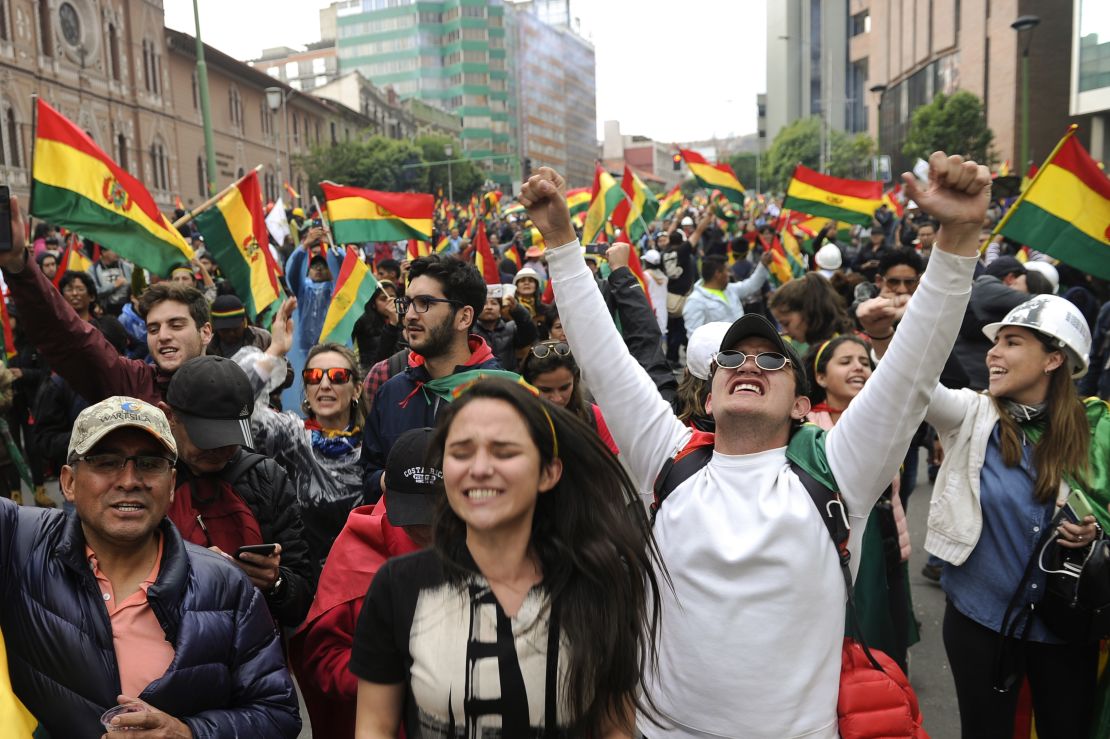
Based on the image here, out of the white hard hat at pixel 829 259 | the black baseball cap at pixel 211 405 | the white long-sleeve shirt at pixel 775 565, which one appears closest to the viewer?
the white long-sleeve shirt at pixel 775 565

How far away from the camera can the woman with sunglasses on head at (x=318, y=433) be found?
3.99 metres

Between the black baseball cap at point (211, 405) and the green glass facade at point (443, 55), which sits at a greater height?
the green glass facade at point (443, 55)

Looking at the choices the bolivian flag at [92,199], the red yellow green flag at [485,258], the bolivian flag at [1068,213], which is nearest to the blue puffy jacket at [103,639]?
the bolivian flag at [92,199]

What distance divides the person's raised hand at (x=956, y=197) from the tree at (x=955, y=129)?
38543mm

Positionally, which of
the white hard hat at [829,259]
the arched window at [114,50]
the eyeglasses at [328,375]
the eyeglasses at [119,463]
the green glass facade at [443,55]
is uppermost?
the green glass facade at [443,55]

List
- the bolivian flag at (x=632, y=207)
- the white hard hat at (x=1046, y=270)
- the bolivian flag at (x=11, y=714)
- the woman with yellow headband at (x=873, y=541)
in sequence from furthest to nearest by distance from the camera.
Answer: the bolivian flag at (x=632, y=207), the white hard hat at (x=1046, y=270), the woman with yellow headband at (x=873, y=541), the bolivian flag at (x=11, y=714)

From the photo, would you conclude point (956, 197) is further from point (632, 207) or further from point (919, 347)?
point (632, 207)

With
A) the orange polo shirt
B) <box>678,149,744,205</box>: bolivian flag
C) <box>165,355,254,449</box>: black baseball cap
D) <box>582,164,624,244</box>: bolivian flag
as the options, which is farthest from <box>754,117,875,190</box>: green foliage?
the orange polo shirt

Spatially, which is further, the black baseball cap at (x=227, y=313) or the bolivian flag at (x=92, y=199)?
the black baseball cap at (x=227, y=313)

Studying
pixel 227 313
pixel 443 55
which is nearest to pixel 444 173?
pixel 227 313

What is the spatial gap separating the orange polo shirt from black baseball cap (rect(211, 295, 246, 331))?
3961mm

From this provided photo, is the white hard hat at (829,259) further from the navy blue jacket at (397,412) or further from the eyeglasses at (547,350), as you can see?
the navy blue jacket at (397,412)

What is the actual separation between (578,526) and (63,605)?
124 centimetres

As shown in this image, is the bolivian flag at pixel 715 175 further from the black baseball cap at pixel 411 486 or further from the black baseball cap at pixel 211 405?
the black baseball cap at pixel 411 486
